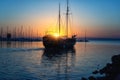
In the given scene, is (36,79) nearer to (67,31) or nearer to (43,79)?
(43,79)

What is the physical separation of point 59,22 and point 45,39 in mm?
11735

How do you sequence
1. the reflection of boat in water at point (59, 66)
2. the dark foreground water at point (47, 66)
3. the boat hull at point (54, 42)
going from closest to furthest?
the dark foreground water at point (47, 66), the reflection of boat in water at point (59, 66), the boat hull at point (54, 42)

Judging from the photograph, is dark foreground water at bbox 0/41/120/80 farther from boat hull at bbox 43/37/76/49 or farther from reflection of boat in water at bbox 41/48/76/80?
boat hull at bbox 43/37/76/49

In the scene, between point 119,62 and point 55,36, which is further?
point 55,36

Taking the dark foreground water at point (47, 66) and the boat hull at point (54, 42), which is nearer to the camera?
the dark foreground water at point (47, 66)

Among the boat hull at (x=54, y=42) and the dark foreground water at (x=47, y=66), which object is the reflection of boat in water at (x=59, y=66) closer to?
the dark foreground water at (x=47, y=66)

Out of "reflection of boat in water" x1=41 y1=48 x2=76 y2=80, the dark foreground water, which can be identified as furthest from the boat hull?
"reflection of boat in water" x1=41 y1=48 x2=76 y2=80

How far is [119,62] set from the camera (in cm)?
1759

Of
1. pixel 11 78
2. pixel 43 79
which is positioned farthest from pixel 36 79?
pixel 11 78

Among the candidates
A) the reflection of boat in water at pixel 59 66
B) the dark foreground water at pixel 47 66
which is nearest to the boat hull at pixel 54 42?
the dark foreground water at pixel 47 66

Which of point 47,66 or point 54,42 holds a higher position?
point 54,42

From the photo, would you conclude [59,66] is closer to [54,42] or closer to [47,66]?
[47,66]

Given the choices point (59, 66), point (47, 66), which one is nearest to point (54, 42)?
point (59, 66)

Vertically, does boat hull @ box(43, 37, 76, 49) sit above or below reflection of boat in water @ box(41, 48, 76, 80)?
above
